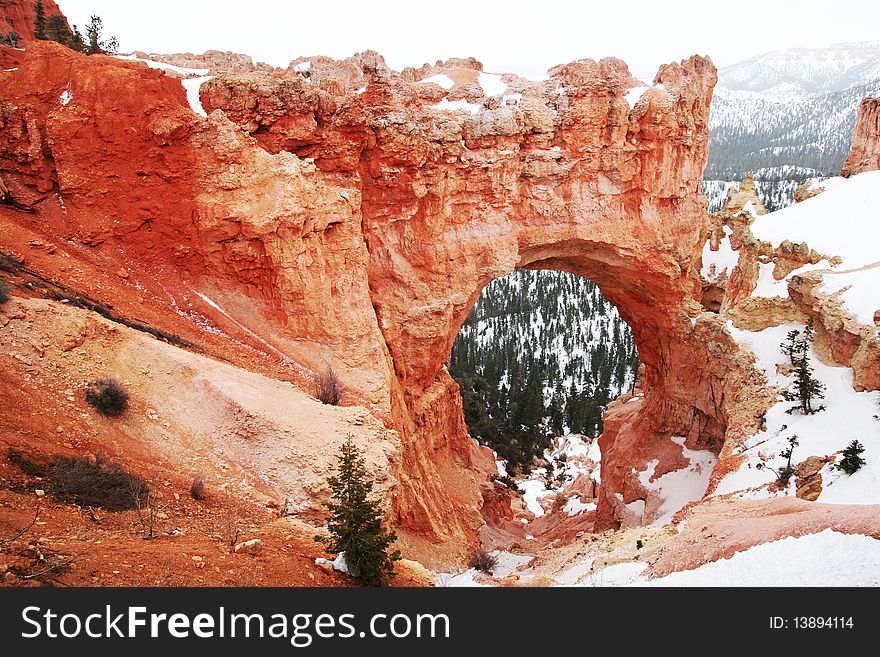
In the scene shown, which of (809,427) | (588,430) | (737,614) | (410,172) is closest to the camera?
(737,614)

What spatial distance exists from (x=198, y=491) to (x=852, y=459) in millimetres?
16878

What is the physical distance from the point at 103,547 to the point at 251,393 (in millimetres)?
5773

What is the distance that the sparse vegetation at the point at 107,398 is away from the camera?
1009 centimetres

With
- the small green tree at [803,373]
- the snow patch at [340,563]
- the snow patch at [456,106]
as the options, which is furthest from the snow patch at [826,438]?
the snow patch at [456,106]

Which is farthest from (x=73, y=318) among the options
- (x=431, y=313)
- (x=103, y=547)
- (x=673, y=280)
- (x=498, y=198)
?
(x=673, y=280)

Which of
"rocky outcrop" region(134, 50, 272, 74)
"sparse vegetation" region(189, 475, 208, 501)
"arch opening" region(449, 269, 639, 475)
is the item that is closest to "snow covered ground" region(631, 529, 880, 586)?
"sparse vegetation" region(189, 475, 208, 501)

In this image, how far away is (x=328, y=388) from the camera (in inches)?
580

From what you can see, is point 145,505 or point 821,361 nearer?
A: point 145,505

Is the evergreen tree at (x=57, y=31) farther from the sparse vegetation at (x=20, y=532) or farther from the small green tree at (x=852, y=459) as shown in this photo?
the small green tree at (x=852, y=459)

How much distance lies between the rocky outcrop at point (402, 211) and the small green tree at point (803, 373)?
5.72 ft

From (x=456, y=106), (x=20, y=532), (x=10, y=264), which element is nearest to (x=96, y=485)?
(x=20, y=532)

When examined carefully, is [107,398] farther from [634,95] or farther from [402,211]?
[634,95]

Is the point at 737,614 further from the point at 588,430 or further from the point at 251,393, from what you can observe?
the point at 588,430

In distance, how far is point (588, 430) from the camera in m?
56.3
